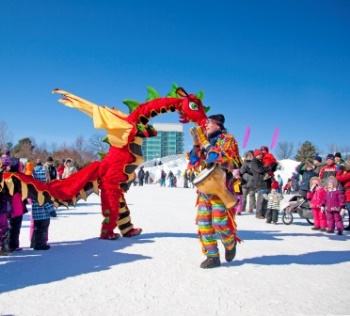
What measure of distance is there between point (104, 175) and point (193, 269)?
9.00 feet

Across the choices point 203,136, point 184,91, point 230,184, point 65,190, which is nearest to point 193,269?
point 230,184

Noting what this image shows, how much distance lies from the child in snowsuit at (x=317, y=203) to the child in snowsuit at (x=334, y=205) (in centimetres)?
21

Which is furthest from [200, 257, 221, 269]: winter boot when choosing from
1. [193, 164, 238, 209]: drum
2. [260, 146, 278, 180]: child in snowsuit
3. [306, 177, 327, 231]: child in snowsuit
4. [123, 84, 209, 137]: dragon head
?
[260, 146, 278, 180]: child in snowsuit

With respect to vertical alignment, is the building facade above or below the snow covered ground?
above

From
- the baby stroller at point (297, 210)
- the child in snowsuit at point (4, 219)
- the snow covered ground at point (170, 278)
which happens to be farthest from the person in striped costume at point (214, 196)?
the baby stroller at point (297, 210)

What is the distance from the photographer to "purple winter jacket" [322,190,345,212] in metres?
7.68

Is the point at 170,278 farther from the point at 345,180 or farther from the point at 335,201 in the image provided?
the point at 345,180

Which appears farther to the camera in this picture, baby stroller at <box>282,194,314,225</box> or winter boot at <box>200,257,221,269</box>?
baby stroller at <box>282,194,314,225</box>

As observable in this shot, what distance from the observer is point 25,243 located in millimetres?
6070

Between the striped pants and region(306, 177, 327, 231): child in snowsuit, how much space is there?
14.1 ft

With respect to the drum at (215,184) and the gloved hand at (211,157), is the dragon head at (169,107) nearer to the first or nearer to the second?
the gloved hand at (211,157)

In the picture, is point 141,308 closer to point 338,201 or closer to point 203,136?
point 203,136

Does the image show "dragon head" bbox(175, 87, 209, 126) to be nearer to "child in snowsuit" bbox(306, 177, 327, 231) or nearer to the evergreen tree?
"child in snowsuit" bbox(306, 177, 327, 231)

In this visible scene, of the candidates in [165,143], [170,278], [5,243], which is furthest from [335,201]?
[165,143]
